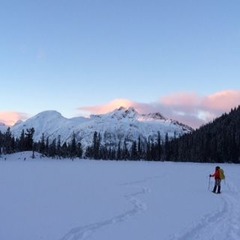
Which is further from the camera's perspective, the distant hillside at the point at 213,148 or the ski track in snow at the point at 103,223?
the distant hillside at the point at 213,148

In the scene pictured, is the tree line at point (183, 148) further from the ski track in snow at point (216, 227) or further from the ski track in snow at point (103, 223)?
the ski track in snow at point (216, 227)

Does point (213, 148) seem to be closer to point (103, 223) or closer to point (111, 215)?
point (111, 215)

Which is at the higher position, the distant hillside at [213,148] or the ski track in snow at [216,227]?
the distant hillside at [213,148]

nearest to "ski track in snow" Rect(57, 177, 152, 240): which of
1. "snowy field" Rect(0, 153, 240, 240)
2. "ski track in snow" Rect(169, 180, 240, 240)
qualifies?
"snowy field" Rect(0, 153, 240, 240)

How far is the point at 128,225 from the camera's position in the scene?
14.5 metres

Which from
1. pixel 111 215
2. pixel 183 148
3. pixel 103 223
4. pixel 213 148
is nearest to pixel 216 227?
pixel 103 223

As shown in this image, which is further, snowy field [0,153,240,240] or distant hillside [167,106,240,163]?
distant hillside [167,106,240,163]

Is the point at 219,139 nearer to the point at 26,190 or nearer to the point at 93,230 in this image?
the point at 26,190

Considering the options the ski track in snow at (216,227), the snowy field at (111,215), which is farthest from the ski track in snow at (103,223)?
the ski track in snow at (216,227)

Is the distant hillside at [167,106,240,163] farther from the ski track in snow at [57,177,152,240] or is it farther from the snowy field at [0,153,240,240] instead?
the ski track in snow at [57,177,152,240]

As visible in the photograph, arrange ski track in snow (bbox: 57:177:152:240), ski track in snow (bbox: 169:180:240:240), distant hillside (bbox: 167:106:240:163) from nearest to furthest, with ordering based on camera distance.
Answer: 1. ski track in snow (bbox: 57:177:152:240)
2. ski track in snow (bbox: 169:180:240:240)
3. distant hillside (bbox: 167:106:240:163)

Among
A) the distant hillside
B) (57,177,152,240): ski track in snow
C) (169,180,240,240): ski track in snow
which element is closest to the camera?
(57,177,152,240): ski track in snow

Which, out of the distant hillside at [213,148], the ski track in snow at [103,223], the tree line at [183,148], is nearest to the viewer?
the ski track in snow at [103,223]

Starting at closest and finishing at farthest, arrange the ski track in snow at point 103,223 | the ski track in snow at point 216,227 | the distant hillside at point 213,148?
the ski track in snow at point 103,223 → the ski track in snow at point 216,227 → the distant hillside at point 213,148
